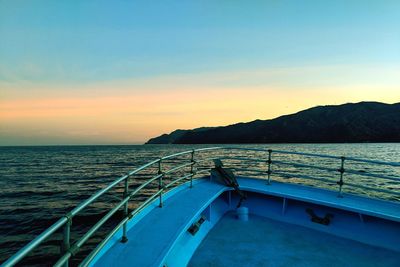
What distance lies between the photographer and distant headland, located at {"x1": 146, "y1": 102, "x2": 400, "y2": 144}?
128 metres

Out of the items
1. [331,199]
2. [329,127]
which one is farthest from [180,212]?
[329,127]

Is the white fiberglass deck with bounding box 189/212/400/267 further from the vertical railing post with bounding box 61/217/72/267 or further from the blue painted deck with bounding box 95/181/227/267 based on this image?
the vertical railing post with bounding box 61/217/72/267

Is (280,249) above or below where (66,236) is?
below

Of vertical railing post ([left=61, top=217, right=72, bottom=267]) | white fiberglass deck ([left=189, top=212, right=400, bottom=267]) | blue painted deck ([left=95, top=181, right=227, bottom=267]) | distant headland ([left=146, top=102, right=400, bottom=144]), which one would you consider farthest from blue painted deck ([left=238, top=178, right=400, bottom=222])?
distant headland ([left=146, top=102, right=400, bottom=144])

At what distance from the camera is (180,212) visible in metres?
3.55

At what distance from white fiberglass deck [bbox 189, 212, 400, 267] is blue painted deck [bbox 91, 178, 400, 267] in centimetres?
49

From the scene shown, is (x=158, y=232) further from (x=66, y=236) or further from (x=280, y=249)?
(x=280, y=249)

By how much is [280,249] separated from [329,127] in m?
155

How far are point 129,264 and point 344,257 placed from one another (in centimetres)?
280

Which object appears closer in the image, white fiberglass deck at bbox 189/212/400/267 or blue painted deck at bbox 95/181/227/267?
blue painted deck at bbox 95/181/227/267

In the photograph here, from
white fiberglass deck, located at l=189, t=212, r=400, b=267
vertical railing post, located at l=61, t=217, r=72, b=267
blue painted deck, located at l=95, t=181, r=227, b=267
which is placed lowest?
white fiberglass deck, located at l=189, t=212, r=400, b=267

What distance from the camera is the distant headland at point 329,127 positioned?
420ft

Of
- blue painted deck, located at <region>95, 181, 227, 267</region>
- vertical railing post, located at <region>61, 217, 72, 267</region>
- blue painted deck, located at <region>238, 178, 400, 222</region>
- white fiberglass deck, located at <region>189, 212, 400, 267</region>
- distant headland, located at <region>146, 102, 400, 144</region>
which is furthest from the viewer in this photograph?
distant headland, located at <region>146, 102, 400, 144</region>

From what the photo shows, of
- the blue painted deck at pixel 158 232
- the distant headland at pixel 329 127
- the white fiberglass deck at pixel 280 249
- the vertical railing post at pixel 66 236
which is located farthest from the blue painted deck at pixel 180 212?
the distant headland at pixel 329 127
